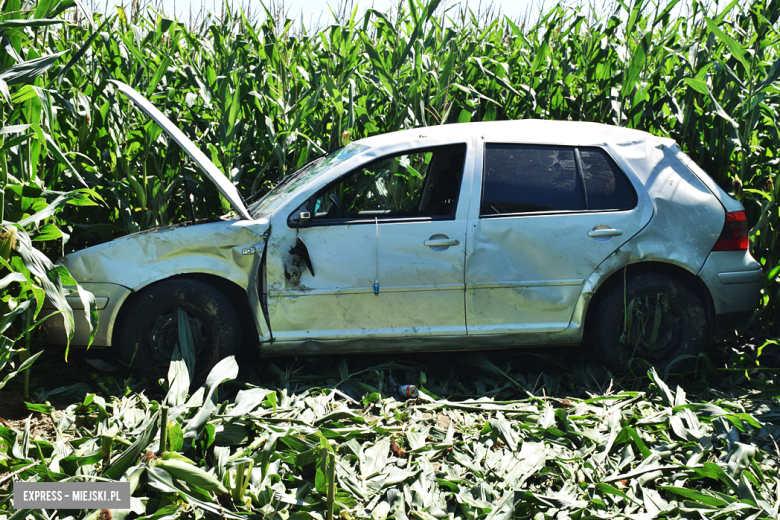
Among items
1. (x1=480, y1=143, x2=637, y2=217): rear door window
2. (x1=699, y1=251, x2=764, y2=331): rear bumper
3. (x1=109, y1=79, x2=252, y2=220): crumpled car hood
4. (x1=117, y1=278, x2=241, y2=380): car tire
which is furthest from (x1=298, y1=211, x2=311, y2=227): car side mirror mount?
(x1=699, y1=251, x2=764, y2=331): rear bumper

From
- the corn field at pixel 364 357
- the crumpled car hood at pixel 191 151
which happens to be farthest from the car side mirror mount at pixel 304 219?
the corn field at pixel 364 357

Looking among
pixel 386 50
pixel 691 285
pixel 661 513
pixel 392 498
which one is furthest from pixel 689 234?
pixel 386 50

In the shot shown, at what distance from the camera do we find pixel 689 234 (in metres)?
→ 3.99

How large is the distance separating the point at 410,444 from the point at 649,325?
1.88 m

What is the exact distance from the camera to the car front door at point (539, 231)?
12.9ft

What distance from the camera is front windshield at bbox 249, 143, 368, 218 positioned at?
4072 millimetres

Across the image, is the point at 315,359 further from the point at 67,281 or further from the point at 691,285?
the point at 691,285

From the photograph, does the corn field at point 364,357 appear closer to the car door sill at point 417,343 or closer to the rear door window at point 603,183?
the car door sill at point 417,343

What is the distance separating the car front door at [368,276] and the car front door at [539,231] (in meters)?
0.12

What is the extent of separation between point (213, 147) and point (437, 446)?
3.28 metres

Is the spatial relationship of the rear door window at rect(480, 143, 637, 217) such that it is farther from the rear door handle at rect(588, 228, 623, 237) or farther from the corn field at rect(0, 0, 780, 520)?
the corn field at rect(0, 0, 780, 520)

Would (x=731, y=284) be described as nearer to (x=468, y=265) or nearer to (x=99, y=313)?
(x=468, y=265)

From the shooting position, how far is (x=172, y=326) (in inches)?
154

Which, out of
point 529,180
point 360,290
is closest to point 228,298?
point 360,290
